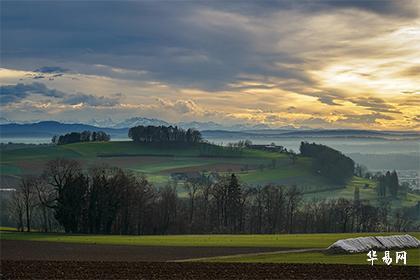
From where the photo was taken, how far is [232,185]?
96.8 metres

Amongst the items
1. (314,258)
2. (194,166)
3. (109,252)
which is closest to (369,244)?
(314,258)

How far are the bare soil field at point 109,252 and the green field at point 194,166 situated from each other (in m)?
103

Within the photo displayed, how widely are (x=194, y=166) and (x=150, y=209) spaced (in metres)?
99.2

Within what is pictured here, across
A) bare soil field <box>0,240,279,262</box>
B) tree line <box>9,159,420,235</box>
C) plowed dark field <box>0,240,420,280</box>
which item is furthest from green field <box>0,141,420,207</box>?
plowed dark field <box>0,240,420,280</box>

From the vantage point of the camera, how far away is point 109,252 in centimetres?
4906

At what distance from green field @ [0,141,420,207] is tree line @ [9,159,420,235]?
58.4 m

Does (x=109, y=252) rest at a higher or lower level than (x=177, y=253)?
lower

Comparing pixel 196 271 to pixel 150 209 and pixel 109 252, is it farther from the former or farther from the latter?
pixel 150 209

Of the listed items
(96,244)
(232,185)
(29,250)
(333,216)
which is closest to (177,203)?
(232,185)

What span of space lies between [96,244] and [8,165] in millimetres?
119634

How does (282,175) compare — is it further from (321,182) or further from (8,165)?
(8,165)

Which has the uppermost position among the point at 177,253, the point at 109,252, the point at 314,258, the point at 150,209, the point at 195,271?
the point at 195,271

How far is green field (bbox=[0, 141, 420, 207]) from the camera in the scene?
16812cm

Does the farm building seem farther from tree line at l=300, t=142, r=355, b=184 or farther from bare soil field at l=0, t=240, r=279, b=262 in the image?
tree line at l=300, t=142, r=355, b=184
